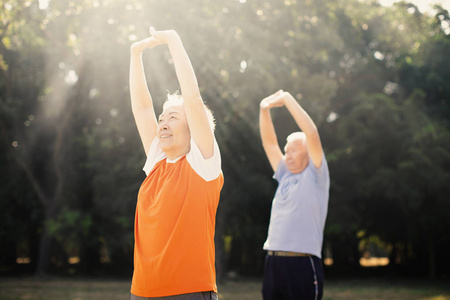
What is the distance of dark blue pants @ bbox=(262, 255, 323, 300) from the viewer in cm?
350

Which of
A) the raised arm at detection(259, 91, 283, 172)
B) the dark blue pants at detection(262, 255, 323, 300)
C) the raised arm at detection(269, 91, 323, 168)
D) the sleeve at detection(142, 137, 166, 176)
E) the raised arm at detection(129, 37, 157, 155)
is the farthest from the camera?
the raised arm at detection(259, 91, 283, 172)

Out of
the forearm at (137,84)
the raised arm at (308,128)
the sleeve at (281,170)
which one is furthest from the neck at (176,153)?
the sleeve at (281,170)

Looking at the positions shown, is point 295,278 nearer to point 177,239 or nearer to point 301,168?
point 301,168

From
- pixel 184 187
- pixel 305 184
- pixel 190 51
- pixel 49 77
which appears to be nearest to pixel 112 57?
pixel 190 51

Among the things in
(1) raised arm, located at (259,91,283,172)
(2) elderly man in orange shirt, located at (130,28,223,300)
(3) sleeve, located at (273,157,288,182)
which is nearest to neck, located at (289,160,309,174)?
(3) sleeve, located at (273,157,288,182)

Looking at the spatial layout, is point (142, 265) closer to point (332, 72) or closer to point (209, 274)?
point (209, 274)

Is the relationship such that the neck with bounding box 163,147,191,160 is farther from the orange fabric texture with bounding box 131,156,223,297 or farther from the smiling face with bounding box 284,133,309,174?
the smiling face with bounding box 284,133,309,174

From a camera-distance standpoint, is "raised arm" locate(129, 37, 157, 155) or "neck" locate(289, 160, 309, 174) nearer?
"raised arm" locate(129, 37, 157, 155)

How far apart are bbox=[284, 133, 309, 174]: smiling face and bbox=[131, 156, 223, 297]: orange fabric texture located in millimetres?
1744

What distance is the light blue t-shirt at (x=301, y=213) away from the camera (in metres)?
3.53

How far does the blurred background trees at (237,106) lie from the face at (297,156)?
9992 millimetres

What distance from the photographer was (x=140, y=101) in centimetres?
259

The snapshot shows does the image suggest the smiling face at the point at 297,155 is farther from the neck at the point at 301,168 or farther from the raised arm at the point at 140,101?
the raised arm at the point at 140,101

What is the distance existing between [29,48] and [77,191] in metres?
5.83
